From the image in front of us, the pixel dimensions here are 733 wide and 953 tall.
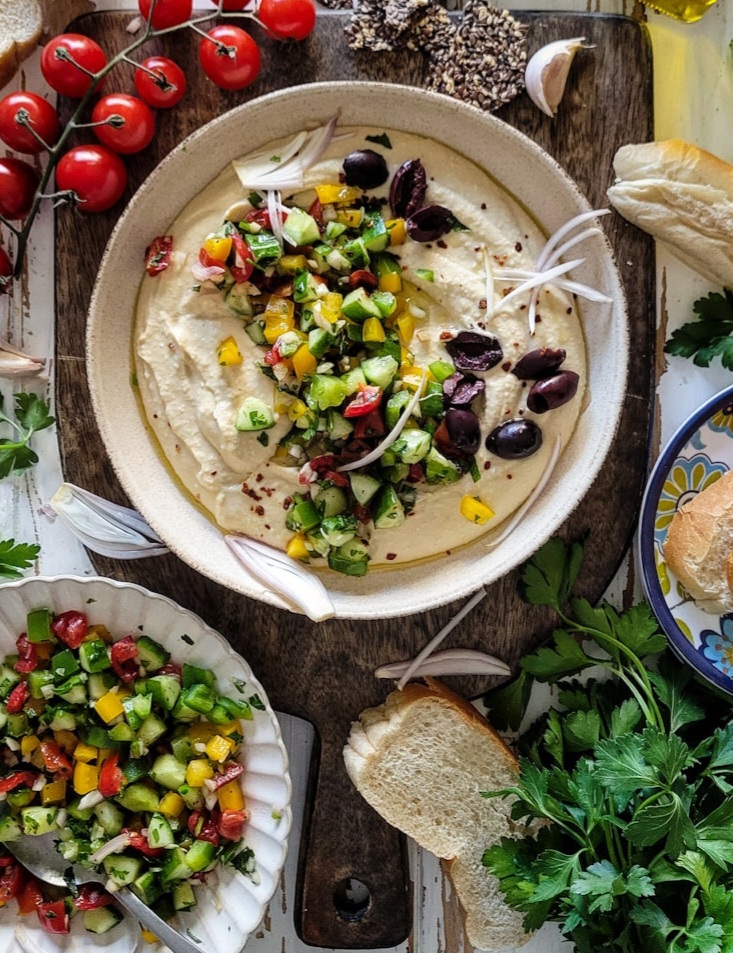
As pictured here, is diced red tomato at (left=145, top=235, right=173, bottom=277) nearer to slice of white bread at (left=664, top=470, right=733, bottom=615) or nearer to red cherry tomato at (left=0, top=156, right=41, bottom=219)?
red cherry tomato at (left=0, top=156, right=41, bottom=219)

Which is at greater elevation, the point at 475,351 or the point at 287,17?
the point at 287,17

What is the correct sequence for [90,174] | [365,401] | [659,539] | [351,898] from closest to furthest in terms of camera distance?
[365,401]
[90,174]
[659,539]
[351,898]

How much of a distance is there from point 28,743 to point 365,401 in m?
1.67

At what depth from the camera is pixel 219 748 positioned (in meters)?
3.06

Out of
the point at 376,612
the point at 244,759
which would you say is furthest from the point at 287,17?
the point at 244,759

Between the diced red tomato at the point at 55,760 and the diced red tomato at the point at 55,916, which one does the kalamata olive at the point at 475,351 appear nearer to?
the diced red tomato at the point at 55,760

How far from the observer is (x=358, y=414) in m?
2.77

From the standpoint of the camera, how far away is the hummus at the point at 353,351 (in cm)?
285

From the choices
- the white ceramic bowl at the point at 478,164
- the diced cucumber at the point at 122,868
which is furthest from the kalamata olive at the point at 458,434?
the diced cucumber at the point at 122,868

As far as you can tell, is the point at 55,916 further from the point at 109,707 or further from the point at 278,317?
the point at 278,317

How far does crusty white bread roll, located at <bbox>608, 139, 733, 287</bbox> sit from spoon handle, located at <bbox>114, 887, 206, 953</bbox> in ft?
9.46

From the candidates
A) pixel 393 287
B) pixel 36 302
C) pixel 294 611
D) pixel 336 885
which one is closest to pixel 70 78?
pixel 36 302

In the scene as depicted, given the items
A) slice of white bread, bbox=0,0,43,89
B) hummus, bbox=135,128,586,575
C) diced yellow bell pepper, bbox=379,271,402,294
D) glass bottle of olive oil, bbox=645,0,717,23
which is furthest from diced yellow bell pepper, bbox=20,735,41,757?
glass bottle of olive oil, bbox=645,0,717,23

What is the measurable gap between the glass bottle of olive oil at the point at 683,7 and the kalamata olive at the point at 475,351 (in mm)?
1359
